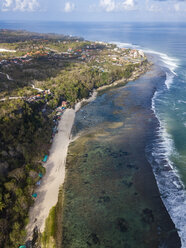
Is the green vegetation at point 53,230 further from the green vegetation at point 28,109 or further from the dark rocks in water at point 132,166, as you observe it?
the dark rocks in water at point 132,166

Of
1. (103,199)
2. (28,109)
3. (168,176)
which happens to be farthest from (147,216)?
(28,109)

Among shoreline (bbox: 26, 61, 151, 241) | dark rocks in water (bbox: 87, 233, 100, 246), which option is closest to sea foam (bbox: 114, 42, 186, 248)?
dark rocks in water (bbox: 87, 233, 100, 246)

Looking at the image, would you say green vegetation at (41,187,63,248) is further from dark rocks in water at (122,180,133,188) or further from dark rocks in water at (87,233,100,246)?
dark rocks in water at (122,180,133,188)

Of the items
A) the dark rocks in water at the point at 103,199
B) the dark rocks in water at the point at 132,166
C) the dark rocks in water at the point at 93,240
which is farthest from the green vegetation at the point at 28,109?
the dark rocks in water at the point at 132,166

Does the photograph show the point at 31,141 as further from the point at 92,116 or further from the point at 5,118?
the point at 92,116

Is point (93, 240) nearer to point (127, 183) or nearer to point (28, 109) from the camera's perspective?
point (127, 183)
